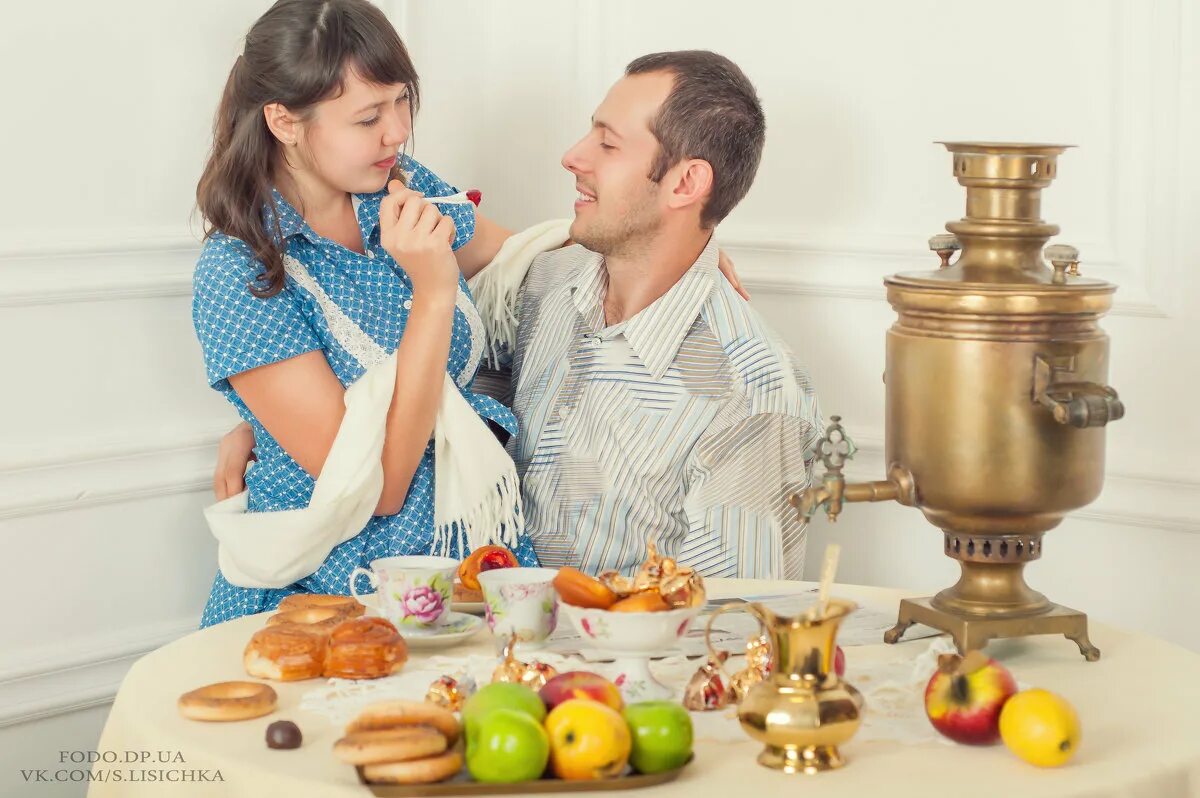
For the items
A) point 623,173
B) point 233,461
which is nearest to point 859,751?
point 623,173

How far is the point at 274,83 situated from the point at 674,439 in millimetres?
756

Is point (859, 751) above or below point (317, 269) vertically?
below

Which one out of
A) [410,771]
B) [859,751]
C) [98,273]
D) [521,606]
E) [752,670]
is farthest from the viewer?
[98,273]

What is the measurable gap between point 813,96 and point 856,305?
0.35 metres

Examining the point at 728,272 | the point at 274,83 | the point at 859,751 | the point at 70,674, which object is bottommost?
the point at 70,674

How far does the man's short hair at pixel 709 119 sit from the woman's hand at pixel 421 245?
35 cm

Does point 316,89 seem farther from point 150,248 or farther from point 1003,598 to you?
point 1003,598

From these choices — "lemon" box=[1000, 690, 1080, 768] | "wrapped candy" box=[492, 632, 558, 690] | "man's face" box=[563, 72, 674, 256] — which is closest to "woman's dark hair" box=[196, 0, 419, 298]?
"man's face" box=[563, 72, 674, 256]

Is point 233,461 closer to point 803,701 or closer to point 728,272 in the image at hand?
point 728,272

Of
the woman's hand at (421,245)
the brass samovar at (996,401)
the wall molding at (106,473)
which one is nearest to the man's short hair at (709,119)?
the woman's hand at (421,245)

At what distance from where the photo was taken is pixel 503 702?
1.17 m

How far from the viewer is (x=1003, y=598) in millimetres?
1495

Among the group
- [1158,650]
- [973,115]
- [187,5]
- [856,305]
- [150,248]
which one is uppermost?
[187,5]

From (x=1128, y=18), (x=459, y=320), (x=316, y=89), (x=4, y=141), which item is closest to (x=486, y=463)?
(x=459, y=320)
